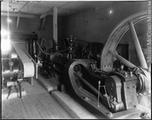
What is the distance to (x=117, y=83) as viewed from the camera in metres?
2.72

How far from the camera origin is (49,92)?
4.37 meters

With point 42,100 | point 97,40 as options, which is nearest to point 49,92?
point 42,100

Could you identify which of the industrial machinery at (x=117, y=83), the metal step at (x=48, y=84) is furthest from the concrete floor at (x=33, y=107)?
the industrial machinery at (x=117, y=83)

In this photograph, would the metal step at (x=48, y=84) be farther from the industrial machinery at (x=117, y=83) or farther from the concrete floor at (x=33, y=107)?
the industrial machinery at (x=117, y=83)

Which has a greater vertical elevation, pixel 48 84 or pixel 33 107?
pixel 48 84

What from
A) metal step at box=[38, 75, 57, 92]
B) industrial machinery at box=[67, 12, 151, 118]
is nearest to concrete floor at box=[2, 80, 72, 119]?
metal step at box=[38, 75, 57, 92]

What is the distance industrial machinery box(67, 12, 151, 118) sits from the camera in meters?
2.64

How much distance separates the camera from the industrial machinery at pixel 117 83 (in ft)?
8.66

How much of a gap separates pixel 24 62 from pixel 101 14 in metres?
5.14

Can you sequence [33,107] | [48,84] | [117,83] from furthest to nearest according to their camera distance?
[48,84] → [33,107] → [117,83]

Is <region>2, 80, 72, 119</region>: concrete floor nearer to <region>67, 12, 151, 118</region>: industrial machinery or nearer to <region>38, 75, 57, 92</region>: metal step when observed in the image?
<region>38, 75, 57, 92</region>: metal step

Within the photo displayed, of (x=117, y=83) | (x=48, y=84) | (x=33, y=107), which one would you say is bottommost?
(x=33, y=107)

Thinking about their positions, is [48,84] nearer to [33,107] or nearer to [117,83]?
[33,107]

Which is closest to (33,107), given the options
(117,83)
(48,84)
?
(48,84)
